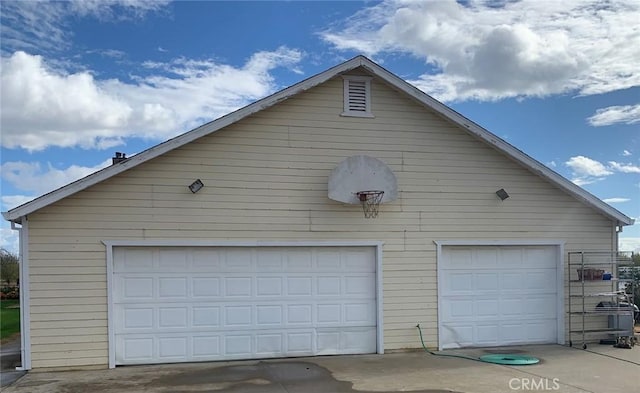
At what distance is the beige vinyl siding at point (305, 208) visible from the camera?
31.6ft

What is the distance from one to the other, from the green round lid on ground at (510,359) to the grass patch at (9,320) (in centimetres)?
1119

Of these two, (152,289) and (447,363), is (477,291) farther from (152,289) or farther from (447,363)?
(152,289)

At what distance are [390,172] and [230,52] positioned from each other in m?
4.89

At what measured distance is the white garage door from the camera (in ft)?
37.5

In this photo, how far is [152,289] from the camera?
10.1 m

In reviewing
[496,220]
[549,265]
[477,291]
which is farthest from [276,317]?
[549,265]

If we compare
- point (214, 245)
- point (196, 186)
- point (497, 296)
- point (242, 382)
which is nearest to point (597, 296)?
point (497, 296)

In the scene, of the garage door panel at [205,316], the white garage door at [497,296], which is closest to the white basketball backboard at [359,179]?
the white garage door at [497,296]

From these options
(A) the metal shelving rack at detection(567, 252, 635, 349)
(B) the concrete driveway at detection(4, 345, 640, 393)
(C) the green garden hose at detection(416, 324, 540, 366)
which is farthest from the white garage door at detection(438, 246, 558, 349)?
(B) the concrete driveway at detection(4, 345, 640, 393)

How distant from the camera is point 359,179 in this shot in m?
10.7

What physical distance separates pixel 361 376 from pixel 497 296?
13.6ft

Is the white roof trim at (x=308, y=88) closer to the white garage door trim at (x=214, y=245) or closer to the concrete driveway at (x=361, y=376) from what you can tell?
the white garage door trim at (x=214, y=245)

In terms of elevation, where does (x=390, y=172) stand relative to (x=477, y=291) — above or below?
above

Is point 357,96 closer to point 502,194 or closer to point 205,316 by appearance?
point 502,194
